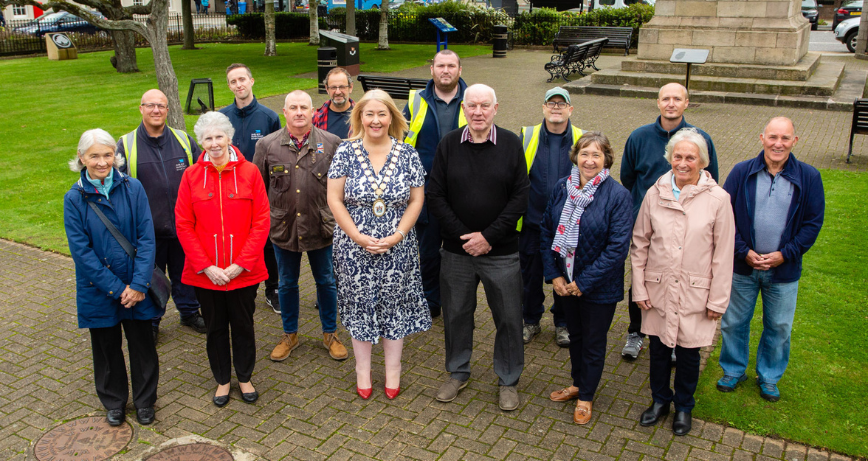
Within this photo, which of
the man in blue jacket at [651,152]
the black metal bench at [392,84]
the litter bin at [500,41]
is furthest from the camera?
the litter bin at [500,41]

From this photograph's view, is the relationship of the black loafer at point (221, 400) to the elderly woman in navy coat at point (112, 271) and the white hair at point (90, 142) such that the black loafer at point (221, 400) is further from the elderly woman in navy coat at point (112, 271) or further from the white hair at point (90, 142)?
the white hair at point (90, 142)

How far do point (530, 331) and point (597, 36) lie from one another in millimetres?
20931

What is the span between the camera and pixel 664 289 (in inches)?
169

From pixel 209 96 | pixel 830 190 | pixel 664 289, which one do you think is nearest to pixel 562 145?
pixel 664 289

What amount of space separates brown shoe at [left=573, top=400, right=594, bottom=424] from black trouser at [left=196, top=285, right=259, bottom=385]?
2233mm

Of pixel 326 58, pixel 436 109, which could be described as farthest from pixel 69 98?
pixel 436 109

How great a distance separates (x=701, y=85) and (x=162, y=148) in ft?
45.9

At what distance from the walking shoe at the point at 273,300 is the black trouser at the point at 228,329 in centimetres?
147

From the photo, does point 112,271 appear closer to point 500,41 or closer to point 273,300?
point 273,300

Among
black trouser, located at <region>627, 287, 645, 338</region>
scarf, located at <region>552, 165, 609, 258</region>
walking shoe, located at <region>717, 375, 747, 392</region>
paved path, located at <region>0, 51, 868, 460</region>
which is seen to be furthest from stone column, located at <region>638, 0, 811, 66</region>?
scarf, located at <region>552, 165, 609, 258</region>

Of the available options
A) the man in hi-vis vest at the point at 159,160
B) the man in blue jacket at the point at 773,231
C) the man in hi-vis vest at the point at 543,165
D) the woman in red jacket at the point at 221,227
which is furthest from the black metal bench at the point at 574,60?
the woman in red jacket at the point at 221,227

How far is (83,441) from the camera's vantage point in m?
4.37

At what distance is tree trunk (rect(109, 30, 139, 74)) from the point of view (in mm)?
21469

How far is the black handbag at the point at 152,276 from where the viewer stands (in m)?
4.35
